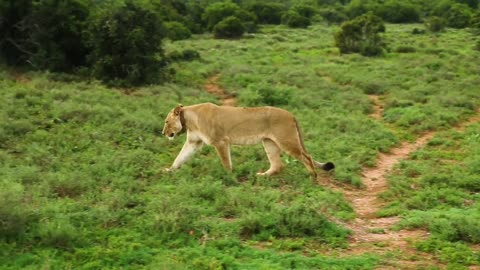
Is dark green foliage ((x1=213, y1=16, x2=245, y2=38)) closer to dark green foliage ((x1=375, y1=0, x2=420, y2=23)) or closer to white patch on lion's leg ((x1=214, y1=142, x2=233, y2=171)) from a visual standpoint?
dark green foliage ((x1=375, y1=0, x2=420, y2=23))

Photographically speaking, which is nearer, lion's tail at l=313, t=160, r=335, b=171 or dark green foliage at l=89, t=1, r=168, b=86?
lion's tail at l=313, t=160, r=335, b=171

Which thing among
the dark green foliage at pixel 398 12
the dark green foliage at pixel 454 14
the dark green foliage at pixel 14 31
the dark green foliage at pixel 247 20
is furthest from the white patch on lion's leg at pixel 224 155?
the dark green foliage at pixel 398 12

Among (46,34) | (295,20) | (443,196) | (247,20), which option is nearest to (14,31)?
(46,34)

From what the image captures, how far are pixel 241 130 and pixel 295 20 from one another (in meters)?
37.2

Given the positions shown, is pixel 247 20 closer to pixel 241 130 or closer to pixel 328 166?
pixel 241 130

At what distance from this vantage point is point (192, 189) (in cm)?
847

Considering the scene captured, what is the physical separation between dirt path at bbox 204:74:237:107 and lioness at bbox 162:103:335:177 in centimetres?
703

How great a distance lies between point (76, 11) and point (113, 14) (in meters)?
2.22

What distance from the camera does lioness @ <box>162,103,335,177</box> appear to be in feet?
31.9

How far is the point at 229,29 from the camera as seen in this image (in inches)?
1431

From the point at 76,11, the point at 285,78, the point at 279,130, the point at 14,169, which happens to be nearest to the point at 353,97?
the point at 285,78

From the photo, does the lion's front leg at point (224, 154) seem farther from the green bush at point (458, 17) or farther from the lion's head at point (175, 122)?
the green bush at point (458, 17)

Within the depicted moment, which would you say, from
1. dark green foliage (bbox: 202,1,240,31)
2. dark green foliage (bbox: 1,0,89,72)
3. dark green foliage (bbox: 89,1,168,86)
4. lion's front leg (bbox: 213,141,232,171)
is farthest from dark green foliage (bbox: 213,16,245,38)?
lion's front leg (bbox: 213,141,232,171)

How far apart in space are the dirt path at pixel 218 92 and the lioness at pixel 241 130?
7026 millimetres
